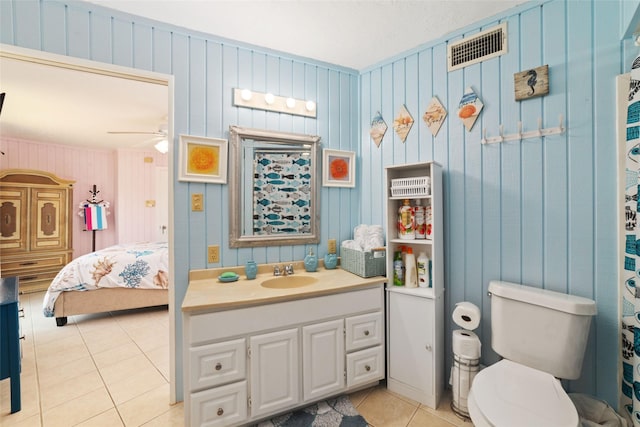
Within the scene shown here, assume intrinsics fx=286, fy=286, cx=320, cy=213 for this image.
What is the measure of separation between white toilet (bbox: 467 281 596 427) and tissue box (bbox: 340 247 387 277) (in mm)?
683

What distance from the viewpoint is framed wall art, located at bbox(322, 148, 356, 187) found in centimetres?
236

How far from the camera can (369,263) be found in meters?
2.04

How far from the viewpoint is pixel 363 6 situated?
1736mm

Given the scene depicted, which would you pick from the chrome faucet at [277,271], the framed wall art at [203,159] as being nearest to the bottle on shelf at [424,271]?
the chrome faucet at [277,271]

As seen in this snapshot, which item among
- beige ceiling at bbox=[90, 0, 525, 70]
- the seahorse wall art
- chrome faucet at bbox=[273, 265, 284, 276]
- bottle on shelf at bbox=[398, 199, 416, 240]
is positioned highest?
beige ceiling at bbox=[90, 0, 525, 70]

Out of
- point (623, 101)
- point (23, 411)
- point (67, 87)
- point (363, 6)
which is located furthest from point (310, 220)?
point (67, 87)

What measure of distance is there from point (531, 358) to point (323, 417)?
121cm

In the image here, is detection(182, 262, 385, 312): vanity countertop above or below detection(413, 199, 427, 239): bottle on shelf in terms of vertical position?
below

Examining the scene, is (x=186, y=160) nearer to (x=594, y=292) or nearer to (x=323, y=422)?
(x=323, y=422)

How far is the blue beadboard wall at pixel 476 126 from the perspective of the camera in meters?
1.46

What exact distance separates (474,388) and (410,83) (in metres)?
2.01

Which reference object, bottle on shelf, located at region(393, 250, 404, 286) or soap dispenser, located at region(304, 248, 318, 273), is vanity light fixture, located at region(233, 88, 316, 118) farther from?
bottle on shelf, located at region(393, 250, 404, 286)

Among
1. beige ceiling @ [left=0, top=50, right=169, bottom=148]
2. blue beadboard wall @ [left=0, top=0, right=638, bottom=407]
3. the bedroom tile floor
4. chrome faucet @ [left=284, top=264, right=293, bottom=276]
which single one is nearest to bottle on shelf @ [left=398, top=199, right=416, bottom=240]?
blue beadboard wall @ [left=0, top=0, right=638, bottom=407]

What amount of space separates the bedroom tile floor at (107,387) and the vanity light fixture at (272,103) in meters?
2.12
